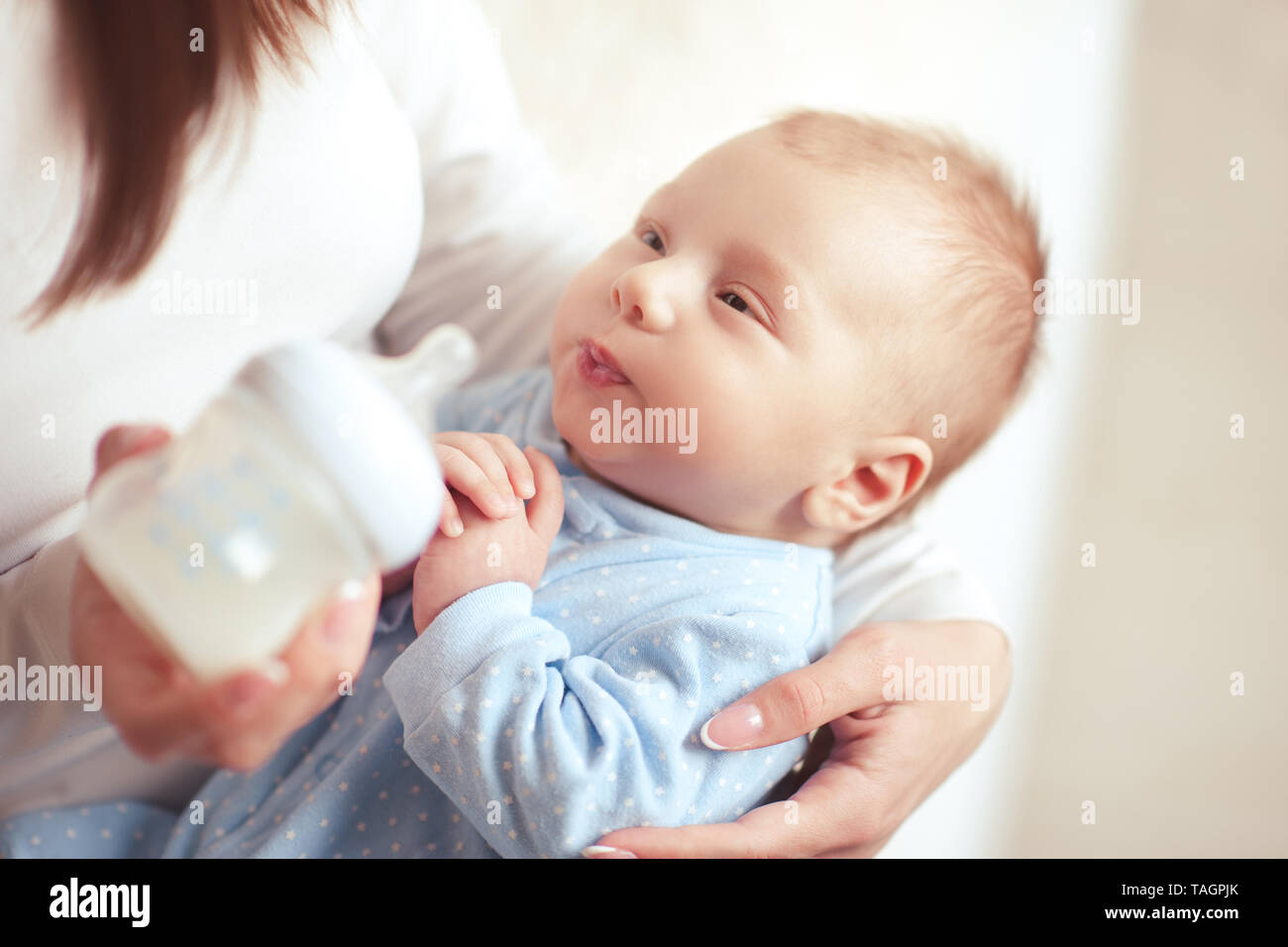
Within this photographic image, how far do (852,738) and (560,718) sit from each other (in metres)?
0.30

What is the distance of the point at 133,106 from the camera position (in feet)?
2.17

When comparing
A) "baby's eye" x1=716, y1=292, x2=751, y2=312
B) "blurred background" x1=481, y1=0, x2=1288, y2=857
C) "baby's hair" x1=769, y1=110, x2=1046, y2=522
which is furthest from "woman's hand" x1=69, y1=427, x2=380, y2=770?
"blurred background" x1=481, y1=0, x2=1288, y2=857

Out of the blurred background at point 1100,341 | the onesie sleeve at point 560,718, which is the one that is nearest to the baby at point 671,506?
the onesie sleeve at point 560,718

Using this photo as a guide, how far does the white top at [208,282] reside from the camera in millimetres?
646

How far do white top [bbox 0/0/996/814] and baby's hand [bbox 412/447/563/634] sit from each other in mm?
228

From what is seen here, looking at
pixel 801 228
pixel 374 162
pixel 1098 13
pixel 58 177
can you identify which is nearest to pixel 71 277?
pixel 58 177

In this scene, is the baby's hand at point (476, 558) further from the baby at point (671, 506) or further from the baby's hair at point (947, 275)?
the baby's hair at point (947, 275)

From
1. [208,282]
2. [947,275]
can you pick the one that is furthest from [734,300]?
[208,282]

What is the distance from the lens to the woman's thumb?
52cm

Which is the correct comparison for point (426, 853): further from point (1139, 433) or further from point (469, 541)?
point (1139, 433)

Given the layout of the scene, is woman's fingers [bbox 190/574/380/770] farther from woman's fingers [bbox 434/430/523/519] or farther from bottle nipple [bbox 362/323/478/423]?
bottle nipple [bbox 362/323/478/423]

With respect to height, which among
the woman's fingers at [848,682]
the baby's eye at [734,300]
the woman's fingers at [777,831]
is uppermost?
the baby's eye at [734,300]

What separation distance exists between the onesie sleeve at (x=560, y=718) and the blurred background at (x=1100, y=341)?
0.71 m

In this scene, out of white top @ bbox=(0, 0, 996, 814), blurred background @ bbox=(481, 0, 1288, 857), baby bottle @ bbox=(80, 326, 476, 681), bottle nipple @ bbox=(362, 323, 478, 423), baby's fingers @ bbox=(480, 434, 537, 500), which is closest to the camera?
baby bottle @ bbox=(80, 326, 476, 681)
